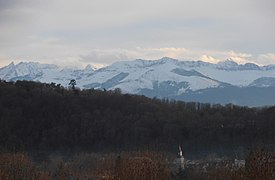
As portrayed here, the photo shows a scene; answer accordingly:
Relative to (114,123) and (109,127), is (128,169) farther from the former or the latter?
(114,123)

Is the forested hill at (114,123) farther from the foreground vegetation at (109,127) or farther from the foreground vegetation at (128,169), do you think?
the foreground vegetation at (128,169)

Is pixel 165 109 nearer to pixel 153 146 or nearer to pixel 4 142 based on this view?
pixel 153 146

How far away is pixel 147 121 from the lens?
283 feet

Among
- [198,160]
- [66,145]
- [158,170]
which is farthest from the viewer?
[66,145]

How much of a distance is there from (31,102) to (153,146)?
2451 centimetres

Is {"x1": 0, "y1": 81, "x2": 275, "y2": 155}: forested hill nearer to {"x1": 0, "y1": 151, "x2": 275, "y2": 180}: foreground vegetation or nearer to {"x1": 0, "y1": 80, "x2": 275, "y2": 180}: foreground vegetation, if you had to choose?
{"x1": 0, "y1": 80, "x2": 275, "y2": 180}: foreground vegetation

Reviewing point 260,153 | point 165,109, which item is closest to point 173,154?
point 165,109

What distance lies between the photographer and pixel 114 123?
8606cm

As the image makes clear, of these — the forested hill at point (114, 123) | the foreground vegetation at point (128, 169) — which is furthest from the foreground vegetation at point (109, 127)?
the foreground vegetation at point (128, 169)

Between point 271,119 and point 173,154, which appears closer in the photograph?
point 173,154

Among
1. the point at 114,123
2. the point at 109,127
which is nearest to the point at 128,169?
the point at 109,127

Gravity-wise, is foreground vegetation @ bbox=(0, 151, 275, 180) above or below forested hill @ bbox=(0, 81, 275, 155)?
below

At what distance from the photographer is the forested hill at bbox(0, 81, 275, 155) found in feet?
257

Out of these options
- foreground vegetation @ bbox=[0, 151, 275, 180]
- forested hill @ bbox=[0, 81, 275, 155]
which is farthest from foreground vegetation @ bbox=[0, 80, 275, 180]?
foreground vegetation @ bbox=[0, 151, 275, 180]
